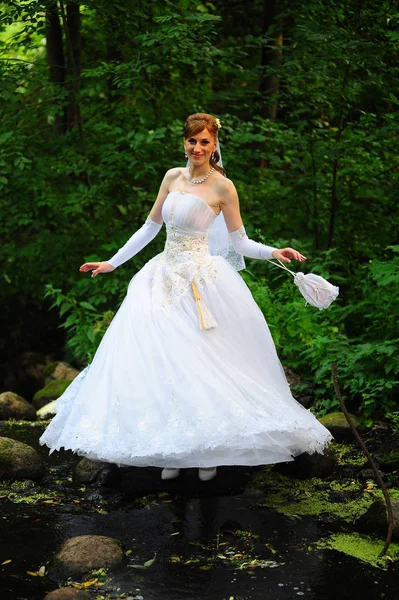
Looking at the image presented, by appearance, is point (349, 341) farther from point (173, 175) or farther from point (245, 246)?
point (173, 175)

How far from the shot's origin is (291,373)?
7.29 m

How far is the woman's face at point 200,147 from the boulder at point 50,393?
4249 mm

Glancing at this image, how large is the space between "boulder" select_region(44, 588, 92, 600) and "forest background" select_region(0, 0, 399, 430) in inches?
165

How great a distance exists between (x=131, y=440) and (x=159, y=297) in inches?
40.5

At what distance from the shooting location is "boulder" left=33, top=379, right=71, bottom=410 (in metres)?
8.55

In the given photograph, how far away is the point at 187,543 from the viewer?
4.21m

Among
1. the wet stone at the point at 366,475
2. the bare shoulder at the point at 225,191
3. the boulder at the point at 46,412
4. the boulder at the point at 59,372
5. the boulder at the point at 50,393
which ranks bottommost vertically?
the boulder at the point at 59,372

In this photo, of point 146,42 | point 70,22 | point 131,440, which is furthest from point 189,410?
point 70,22

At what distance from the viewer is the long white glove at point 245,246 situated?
5.14 metres

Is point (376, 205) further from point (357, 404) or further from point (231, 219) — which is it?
point (231, 219)

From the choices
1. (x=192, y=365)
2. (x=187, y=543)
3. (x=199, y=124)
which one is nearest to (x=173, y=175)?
(x=199, y=124)

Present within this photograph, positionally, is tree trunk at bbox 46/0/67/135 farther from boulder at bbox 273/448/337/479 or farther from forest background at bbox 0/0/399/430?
boulder at bbox 273/448/337/479

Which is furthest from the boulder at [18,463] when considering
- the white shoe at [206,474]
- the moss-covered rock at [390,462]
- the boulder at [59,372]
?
the boulder at [59,372]

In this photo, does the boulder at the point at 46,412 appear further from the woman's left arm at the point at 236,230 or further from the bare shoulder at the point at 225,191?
the bare shoulder at the point at 225,191
